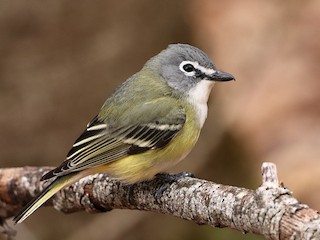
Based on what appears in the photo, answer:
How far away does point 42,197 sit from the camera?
3.86 meters

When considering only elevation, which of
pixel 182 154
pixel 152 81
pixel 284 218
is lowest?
pixel 284 218

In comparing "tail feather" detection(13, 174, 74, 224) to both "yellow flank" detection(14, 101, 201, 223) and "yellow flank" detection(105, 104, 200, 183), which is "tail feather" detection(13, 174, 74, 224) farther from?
"yellow flank" detection(105, 104, 200, 183)

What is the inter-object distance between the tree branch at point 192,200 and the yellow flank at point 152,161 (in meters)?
0.07

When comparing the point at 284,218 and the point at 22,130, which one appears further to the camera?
the point at 22,130

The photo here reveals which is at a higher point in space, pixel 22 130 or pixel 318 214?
pixel 22 130

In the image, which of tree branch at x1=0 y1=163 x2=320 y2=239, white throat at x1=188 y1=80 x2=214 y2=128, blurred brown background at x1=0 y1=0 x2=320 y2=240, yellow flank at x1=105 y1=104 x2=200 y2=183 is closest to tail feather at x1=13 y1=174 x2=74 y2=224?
yellow flank at x1=105 y1=104 x2=200 y2=183

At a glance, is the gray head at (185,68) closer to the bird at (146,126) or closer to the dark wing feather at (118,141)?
the bird at (146,126)

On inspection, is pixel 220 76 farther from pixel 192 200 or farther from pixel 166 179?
pixel 192 200

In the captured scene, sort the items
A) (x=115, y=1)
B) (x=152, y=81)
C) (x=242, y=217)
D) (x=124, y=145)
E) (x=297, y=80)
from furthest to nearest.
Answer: (x=115, y=1) → (x=297, y=80) → (x=152, y=81) → (x=124, y=145) → (x=242, y=217)

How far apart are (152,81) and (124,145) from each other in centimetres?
49

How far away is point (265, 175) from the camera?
319 centimetres

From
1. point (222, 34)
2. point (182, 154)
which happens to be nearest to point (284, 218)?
point (182, 154)

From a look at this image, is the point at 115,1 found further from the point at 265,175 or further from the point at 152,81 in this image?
the point at 265,175

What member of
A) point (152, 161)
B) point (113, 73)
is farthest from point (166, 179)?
point (113, 73)
